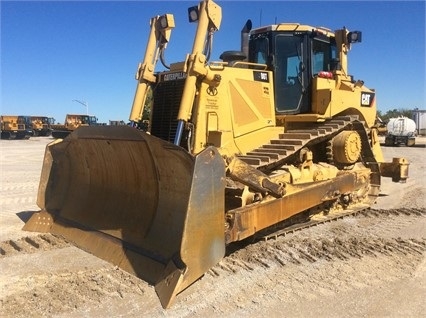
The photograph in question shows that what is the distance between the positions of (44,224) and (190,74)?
2.76 m

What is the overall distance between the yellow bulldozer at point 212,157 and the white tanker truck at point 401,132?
73.0ft

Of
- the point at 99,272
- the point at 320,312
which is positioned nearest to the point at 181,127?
the point at 99,272

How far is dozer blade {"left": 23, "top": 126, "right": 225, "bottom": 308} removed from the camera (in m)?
3.47

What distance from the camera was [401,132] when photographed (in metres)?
27.4

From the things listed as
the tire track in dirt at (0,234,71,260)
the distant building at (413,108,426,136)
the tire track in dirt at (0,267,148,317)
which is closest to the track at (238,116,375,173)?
the tire track in dirt at (0,267,148,317)

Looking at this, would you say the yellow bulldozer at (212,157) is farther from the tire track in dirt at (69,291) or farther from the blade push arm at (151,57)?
the tire track in dirt at (69,291)

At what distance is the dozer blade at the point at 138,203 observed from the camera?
3.47 m

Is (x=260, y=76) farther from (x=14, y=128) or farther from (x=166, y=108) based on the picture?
(x=14, y=128)

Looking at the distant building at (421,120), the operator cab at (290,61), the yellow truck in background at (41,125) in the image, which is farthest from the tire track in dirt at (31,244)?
the distant building at (421,120)

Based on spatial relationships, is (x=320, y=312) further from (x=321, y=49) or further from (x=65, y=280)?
(x=321, y=49)

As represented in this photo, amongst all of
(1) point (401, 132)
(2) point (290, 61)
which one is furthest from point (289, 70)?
(1) point (401, 132)

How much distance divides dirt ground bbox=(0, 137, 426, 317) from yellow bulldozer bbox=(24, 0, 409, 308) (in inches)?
9.5

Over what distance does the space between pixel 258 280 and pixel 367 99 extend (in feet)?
15.1

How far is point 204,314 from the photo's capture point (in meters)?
3.30
